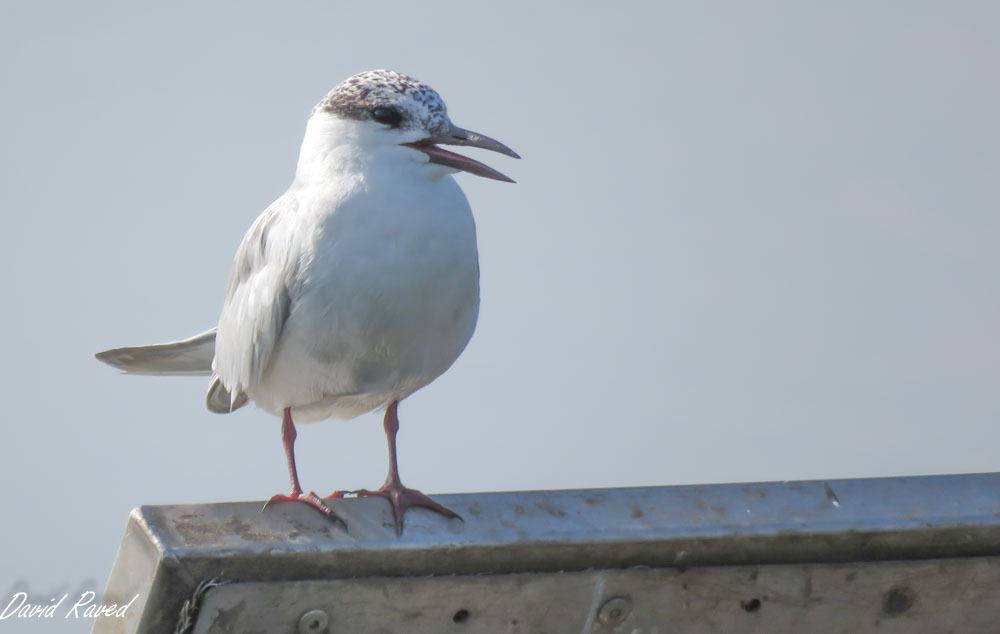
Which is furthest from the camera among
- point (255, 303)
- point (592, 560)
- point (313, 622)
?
point (255, 303)

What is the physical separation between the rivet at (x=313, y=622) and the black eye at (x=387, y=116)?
2268mm

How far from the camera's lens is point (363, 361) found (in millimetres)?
4902

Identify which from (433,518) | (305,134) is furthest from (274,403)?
(433,518)

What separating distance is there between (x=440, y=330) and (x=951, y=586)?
200 centimetres

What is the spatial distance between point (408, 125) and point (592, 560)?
83.4 inches

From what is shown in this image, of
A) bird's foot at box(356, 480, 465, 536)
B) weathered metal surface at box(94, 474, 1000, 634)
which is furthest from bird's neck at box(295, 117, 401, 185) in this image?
weathered metal surface at box(94, 474, 1000, 634)

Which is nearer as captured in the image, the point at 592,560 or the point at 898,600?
the point at 592,560

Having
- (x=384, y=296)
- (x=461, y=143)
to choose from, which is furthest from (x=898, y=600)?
(x=461, y=143)

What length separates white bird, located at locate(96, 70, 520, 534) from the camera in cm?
473

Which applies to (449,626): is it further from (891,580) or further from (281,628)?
(891,580)

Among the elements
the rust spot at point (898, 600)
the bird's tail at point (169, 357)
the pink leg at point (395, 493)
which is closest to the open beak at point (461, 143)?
the pink leg at point (395, 493)

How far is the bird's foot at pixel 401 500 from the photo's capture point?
3.63 m

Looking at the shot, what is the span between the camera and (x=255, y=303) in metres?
5.14

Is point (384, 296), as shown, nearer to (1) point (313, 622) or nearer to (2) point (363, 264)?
(2) point (363, 264)
